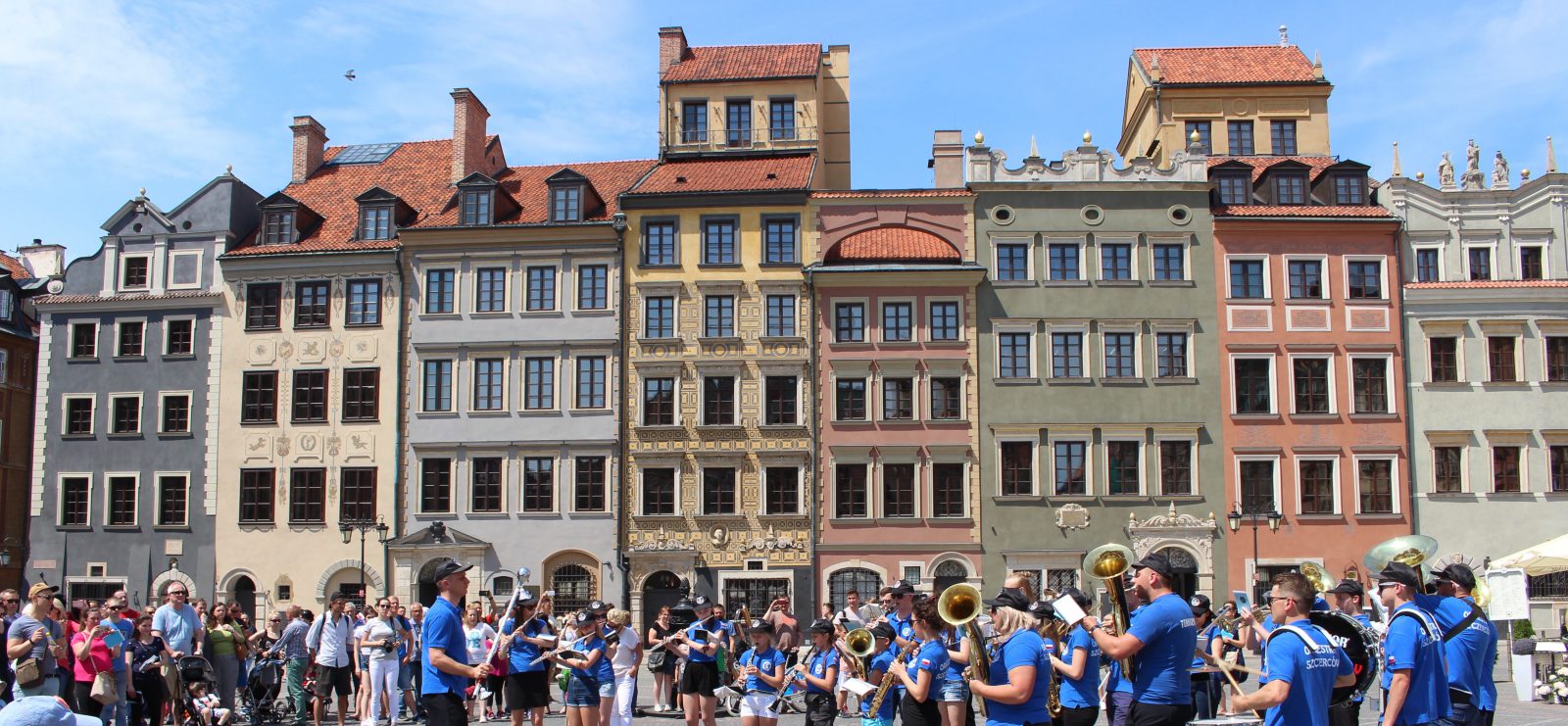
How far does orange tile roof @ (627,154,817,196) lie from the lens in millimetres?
37781

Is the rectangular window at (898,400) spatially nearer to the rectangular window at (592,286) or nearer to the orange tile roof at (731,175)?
the orange tile roof at (731,175)

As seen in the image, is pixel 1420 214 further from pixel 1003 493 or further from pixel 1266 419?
pixel 1003 493

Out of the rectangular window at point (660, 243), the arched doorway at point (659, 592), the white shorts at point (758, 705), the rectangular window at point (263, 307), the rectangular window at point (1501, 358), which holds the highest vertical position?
the rectangular window at point (660, 243)

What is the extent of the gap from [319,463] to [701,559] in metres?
10.8

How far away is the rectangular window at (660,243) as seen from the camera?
37812mm

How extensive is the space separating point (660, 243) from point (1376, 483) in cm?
1964

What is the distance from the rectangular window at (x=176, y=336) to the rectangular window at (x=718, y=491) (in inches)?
596

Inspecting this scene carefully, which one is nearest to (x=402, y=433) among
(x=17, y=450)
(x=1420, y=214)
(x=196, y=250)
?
(x=196, y=250)

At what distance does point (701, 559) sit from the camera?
1431 inches

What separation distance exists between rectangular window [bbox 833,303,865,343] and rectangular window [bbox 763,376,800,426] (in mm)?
1704

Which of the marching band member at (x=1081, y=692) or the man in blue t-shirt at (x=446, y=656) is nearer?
the marching band member at (x=1081, y=692)

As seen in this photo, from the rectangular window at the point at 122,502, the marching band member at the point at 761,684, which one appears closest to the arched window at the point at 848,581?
the rectangular window at the point at 122,502

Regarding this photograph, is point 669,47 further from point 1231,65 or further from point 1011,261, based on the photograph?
point 1231,65

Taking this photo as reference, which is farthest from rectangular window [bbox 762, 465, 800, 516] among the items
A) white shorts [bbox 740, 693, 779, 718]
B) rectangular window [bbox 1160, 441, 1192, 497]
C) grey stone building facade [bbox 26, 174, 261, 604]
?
white shorts [bbox 740, 693, 779, 718]
